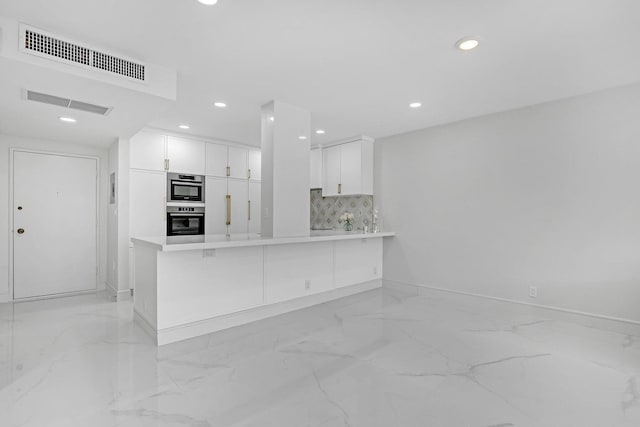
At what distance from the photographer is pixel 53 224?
4383mm

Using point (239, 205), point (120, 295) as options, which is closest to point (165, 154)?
point (239, 205)

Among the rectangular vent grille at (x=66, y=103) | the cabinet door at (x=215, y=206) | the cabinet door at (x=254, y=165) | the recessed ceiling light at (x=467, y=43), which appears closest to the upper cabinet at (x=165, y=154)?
the cabinet door at (x=215, y=206)

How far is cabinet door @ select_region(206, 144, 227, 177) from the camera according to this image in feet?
16.4

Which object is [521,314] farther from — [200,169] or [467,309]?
[200,169]

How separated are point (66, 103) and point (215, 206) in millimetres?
2485

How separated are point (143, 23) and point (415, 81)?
2.26 m

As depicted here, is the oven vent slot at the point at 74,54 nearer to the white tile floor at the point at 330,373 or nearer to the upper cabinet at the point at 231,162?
the white tile floor at the point at 330,373

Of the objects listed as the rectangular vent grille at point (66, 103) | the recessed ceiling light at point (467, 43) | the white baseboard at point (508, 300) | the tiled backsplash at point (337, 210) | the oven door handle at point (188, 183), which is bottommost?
the white baseboard at point (508, 300)

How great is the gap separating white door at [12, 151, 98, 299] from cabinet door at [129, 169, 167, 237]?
3.25 feet

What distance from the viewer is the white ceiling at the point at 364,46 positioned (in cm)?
191

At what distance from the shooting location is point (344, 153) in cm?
523

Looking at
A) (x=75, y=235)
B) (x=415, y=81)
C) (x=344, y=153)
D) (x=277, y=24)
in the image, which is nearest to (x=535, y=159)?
(x=415, y=81)

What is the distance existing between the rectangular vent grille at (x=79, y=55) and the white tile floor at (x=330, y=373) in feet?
7.29

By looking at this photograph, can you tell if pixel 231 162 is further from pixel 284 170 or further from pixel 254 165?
pixel 284 170
